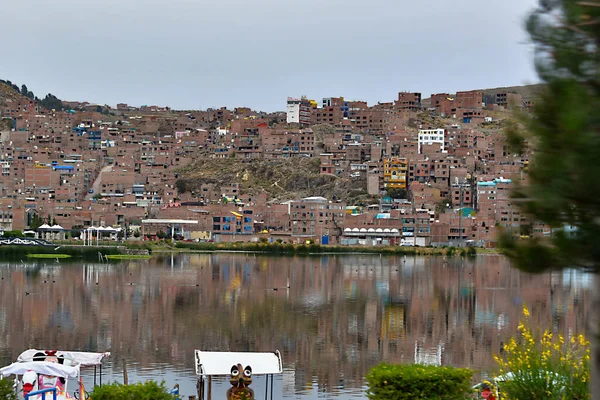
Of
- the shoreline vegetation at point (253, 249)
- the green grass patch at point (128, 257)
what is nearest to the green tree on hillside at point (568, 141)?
the green grass patch at point (128, 257)

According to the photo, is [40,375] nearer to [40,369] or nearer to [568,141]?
[40,369]

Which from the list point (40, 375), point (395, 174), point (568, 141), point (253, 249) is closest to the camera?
point (568, 141)

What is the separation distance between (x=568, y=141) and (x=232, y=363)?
348 inches

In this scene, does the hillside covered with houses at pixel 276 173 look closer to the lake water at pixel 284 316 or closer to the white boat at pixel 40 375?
the lake water at pixel 284 316

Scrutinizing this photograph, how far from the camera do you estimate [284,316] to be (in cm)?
2858

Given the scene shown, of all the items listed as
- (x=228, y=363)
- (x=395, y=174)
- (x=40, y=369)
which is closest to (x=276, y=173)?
(x=395, y=174)

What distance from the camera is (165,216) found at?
297ft

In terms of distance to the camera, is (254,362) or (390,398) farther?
(254,362)

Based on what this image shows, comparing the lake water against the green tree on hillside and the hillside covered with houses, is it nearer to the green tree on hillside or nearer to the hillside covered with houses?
the green tree on hillside

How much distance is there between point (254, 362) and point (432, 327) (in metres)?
14.9

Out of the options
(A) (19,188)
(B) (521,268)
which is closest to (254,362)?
(B) (521,268)

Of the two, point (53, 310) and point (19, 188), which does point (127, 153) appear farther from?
point (53, 310)

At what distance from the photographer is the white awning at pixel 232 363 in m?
12.2

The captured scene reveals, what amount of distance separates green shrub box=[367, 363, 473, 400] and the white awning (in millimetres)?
3225
